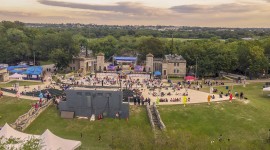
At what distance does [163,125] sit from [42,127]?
53.1ft

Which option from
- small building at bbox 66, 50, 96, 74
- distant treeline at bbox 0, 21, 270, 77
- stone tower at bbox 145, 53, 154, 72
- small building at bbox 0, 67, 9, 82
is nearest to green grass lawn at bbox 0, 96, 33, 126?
small building at bbox 0, 67, 9, 82

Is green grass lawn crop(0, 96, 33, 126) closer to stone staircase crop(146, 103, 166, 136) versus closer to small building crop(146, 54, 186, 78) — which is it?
stone staircase crop(146, 103, 166, 136)

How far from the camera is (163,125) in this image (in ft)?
139

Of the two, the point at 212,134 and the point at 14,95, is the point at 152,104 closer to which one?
the point at 212,134

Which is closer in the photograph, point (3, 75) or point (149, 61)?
point (3, 75)

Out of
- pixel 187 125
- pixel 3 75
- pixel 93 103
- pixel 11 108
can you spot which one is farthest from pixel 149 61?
pixel 11 108

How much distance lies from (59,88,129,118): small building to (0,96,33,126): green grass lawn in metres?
6.12

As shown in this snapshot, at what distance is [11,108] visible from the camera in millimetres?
49750

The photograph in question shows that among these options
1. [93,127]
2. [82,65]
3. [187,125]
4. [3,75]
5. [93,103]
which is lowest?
[93,127]

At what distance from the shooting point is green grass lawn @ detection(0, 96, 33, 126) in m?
46.6

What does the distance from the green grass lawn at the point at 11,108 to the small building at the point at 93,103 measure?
612cm

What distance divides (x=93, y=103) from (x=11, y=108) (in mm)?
13070

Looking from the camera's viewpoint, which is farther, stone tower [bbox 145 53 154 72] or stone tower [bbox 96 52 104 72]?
stone tower [bbox 96 52 104 72]

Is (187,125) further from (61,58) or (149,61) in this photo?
(61,58)
